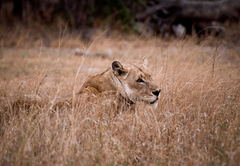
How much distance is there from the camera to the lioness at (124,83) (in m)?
3.54

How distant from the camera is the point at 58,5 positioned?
1603cm

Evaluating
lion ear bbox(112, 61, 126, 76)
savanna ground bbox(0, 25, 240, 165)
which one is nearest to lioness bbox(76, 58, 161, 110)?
lion ear bbox(112, 61, 126, 76)

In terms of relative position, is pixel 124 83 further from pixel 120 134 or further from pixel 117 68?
pixel 120 134

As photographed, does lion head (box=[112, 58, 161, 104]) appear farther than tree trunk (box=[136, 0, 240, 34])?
No

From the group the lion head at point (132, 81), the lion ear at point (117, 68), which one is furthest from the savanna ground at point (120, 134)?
the lion ear at point (117, 68)

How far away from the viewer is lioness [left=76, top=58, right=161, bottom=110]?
11.6 ft

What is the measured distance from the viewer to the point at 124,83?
12.0ft

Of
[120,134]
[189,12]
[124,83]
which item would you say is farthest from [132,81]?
[189,12]

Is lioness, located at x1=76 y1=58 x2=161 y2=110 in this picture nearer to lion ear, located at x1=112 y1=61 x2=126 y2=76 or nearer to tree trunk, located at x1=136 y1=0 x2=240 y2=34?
lion ear, located at x1=112 y1=61 x2=126 y2=76

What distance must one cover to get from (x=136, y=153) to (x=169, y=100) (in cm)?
135

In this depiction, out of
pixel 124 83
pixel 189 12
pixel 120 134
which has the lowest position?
pixel 120 134

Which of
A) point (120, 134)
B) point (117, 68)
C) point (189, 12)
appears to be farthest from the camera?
point (189, 12)

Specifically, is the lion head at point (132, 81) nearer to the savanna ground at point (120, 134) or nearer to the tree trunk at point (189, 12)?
the savanna ground at point (120, 134)

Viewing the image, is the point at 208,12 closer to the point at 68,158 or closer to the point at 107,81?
the point at 107,81
